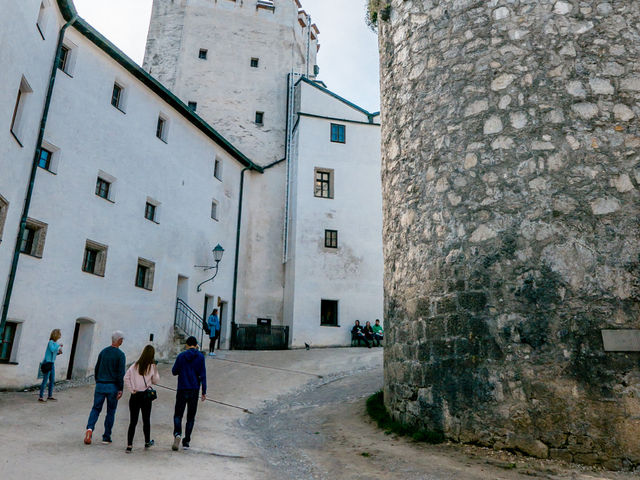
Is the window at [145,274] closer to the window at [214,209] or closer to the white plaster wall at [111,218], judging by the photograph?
the white plaster wall at [111,218]

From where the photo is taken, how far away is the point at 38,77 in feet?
37.6

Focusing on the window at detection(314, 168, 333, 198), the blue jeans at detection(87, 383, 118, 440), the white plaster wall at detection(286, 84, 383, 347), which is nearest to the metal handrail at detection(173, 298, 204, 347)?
the white plaster wall at detection(286, 84, 383, 347)

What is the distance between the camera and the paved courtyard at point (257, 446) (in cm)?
481

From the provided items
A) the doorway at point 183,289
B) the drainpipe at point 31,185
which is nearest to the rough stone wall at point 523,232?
the drainpipe at point 31,185

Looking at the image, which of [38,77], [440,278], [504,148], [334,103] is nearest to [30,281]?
[38,77]

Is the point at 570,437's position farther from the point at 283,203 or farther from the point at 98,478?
the point at 283,203

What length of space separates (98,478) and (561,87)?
20.8 feet

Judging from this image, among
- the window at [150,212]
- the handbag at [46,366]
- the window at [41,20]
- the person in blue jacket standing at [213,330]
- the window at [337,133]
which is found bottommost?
the handbag at [46,366]

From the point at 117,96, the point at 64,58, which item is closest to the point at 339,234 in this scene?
the point at 117,96

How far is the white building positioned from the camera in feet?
36.7

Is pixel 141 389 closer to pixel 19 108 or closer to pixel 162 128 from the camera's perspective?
pixel 19 108

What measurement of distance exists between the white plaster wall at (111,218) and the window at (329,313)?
425 centimetres

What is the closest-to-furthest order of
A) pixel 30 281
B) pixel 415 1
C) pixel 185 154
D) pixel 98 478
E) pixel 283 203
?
1. pixel 98 478
2. pixel 415 1
3. pixel 30 281
4. pixel 185 154
5. pixel 283 203

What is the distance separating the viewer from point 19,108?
10.9 m
